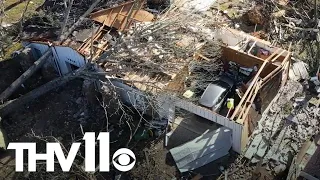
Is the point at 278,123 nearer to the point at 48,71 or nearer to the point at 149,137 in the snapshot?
the point at 149,137

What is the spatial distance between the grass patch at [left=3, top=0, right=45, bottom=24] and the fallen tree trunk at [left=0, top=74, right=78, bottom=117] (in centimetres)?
466

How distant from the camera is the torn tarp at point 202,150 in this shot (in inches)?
531

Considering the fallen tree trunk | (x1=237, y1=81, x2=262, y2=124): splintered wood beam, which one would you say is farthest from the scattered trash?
the fallen tree trunk

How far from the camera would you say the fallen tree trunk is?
15.3 metres

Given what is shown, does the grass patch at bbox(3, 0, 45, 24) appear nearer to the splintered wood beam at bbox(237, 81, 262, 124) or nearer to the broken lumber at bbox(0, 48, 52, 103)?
the broken lumber at bbox(0, 48, 52, 103)

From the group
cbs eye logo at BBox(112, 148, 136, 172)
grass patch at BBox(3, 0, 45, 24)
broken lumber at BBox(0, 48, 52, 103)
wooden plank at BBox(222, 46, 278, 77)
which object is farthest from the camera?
grass patch at BBox(3, 0, 45, 24)

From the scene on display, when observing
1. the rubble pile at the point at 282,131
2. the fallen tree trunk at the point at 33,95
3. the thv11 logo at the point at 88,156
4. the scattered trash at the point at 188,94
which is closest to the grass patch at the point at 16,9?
the fallen tree trunk at the point at 33,95

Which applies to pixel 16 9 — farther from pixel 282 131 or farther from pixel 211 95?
pixel 282 131

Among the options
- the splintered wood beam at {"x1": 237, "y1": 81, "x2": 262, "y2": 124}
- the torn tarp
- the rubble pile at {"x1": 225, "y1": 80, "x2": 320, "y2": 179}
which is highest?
the splintered wood beam at {"x1": 237, "y1": 81, "x2": 262, "y2": 124}

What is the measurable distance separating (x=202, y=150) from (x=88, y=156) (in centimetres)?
351

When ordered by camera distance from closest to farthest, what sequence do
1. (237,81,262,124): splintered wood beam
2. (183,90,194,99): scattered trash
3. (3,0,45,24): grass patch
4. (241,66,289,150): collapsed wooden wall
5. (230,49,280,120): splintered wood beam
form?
(237,81,262,124): splintered wood beam < (230,49,280,120): splintered wood beam < (241,66,289,150): collapsed wooden wall < (183,90,194,99): scattered trash < (3,0,45,24): grass patch

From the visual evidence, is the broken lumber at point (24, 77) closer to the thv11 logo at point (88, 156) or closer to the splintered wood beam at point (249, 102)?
the thv11 logo at point (88, 156)

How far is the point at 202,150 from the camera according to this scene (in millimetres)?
13695

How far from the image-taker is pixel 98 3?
18.1m
